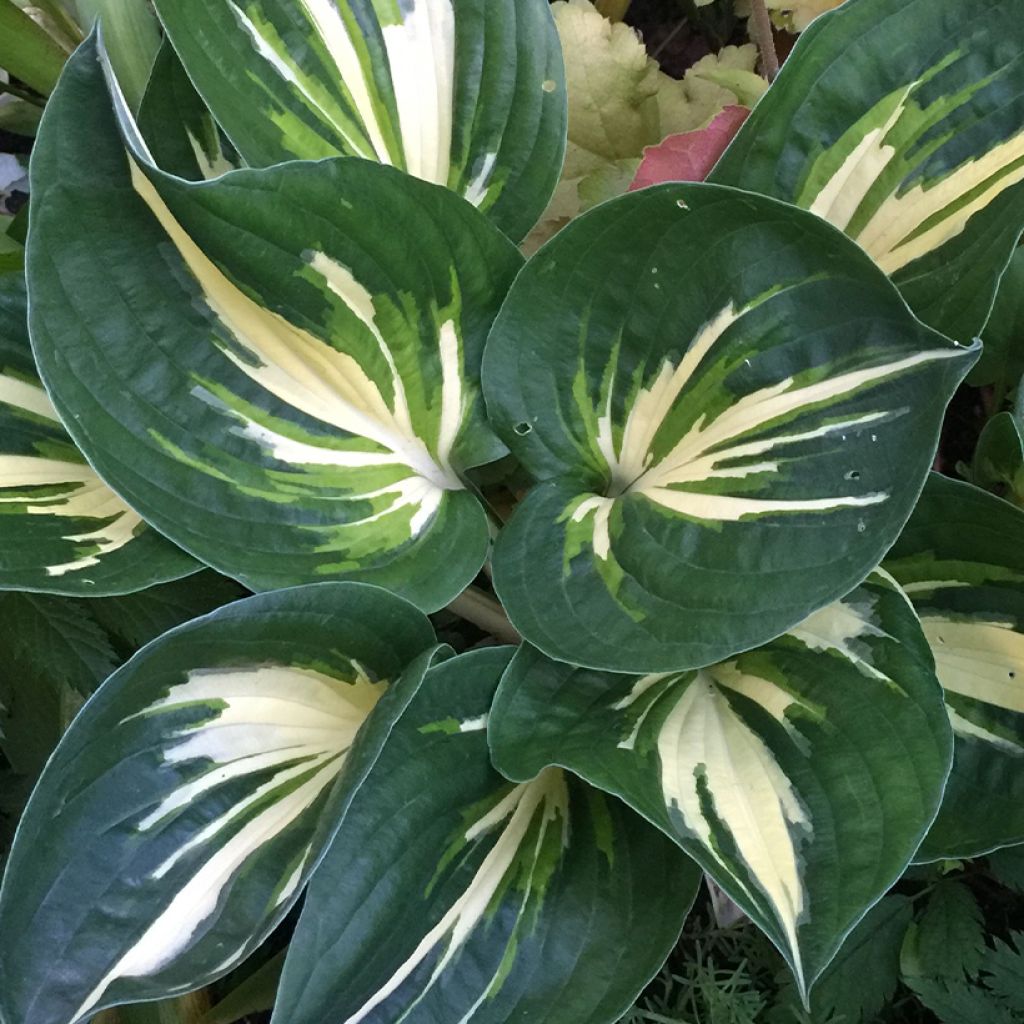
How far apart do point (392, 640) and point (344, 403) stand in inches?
5.9

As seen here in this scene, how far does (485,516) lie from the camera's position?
2.04ft

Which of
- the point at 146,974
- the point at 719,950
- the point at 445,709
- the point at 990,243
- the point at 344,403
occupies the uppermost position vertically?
the point at 990,243

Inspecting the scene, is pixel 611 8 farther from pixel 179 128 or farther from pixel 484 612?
pixel 484 612

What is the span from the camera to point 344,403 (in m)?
0.59

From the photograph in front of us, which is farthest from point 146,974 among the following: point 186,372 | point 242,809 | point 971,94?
point 971,94

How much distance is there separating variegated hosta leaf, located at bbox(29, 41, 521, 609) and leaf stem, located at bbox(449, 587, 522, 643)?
0.14 m

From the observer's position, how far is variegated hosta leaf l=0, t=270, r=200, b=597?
1.84 feet

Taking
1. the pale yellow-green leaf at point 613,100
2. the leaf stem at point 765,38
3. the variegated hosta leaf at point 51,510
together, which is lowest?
the variegated hosta leaf at point 51,510

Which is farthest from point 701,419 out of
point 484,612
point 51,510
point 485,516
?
point 51,510

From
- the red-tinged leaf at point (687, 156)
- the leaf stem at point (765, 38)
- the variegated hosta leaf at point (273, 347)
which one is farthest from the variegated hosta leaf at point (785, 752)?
the leaf stem at point (765, 38)

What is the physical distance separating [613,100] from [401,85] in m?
0.27

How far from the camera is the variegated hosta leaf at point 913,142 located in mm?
555

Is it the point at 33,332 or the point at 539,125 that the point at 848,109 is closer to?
the point at 539,125

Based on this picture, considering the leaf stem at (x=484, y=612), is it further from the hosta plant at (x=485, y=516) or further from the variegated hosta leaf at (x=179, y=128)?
the variegated hosta leaf at (x=179, y=128)
